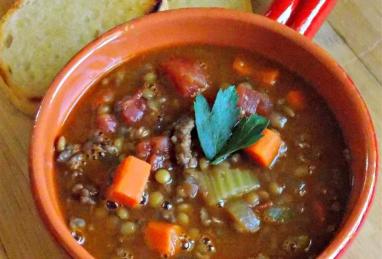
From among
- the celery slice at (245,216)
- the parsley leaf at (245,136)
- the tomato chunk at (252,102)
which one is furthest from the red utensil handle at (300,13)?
the celery slice at (245,216)

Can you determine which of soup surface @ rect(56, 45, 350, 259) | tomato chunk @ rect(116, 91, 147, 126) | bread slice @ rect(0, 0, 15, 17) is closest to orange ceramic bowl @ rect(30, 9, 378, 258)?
soup surface @ rect(56, 45, 350, 259)

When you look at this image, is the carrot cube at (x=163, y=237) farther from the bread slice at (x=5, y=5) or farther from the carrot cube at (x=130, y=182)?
the bread slice at (x=5, y=5)

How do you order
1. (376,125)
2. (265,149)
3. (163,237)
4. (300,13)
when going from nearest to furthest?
(163,237) → (265,149) → (300,13) → (376,125)

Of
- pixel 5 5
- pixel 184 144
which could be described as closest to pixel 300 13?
pixel 184 144

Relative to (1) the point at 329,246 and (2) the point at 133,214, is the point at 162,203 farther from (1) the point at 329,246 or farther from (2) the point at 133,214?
(1) the point at 329,246

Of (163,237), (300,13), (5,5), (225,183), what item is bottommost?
(5,5)

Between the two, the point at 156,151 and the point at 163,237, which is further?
the point at 156,151

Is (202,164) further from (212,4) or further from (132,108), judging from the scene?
(212,4)

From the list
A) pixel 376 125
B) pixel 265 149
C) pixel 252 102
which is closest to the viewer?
pixel 265 149
